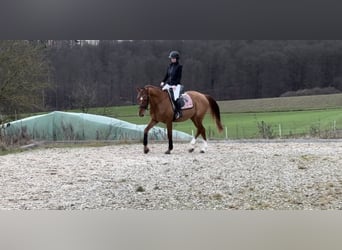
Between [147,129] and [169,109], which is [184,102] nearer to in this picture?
[169,109]

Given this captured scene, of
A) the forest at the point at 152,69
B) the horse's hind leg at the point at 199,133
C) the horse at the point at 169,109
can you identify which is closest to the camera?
the forest at the point at 152,69

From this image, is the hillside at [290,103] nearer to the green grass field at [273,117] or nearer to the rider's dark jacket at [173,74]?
the green grass field at [273,117]

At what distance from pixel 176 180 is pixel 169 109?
1.41 metres

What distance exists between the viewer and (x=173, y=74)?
6.00 meters

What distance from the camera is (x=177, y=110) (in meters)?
6.40

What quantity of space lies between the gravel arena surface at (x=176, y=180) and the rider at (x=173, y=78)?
83 cm

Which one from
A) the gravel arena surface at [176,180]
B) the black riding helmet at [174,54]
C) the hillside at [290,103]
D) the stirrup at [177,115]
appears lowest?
the gravel arena surface at [176,180]

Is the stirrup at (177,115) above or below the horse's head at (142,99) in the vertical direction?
below

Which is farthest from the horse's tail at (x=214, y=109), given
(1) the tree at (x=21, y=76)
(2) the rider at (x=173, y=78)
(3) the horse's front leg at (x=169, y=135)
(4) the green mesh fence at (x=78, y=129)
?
(1) the tree at (x=21, y=76)

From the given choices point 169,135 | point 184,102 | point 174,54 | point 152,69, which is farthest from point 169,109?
point 174,54

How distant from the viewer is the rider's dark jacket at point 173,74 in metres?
5.94
